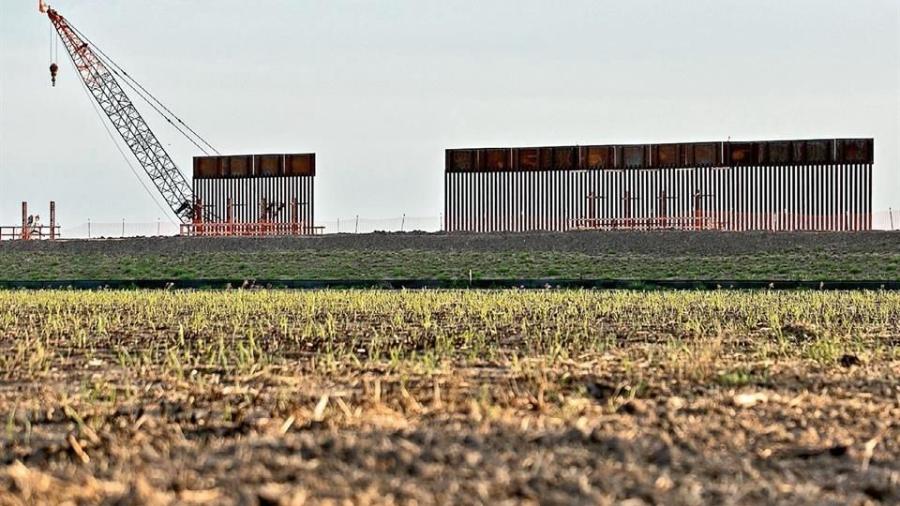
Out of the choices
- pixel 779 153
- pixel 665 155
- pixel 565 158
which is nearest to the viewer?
pixel 779 153

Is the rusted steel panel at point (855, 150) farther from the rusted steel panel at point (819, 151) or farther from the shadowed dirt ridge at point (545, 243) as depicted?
the shadowed dirt ridge at point (545, 243)

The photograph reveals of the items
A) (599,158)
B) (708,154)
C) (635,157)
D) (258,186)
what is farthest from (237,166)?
(708,154)

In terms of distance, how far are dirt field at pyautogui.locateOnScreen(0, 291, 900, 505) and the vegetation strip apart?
11406 mm

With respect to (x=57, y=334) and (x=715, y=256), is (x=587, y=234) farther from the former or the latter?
(x=57, y=334)

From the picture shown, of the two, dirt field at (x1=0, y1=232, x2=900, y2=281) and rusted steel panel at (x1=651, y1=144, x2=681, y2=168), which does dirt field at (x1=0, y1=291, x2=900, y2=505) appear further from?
rusted steel panel at (x1=651, y1=144, x2=681, y2=168)

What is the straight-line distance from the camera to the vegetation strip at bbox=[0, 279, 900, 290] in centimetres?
2317

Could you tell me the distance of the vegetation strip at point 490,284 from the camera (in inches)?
912

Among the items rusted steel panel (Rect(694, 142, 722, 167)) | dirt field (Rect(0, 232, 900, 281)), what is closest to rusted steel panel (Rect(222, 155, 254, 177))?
dirt field (Rect(0, 232, 900, 281))

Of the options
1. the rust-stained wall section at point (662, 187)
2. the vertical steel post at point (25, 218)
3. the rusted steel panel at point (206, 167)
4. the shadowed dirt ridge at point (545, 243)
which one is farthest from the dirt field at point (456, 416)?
the rusted steel panel at point (206, 167)

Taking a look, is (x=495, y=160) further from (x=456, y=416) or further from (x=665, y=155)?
(x=456, y=416)

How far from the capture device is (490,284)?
82.3 ft

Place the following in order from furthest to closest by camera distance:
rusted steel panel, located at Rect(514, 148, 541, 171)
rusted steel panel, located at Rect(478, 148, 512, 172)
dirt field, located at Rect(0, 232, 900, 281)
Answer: rusted steel panel, located at Rect(478, 148, 512, 172) < rusted steel panel, located at Rect(514, 148, 541, 171) < dirt field, located at Rect(0, 232, 900, 281)

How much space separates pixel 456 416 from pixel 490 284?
19.4 meters

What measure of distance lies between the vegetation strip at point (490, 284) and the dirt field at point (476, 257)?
447 cm
